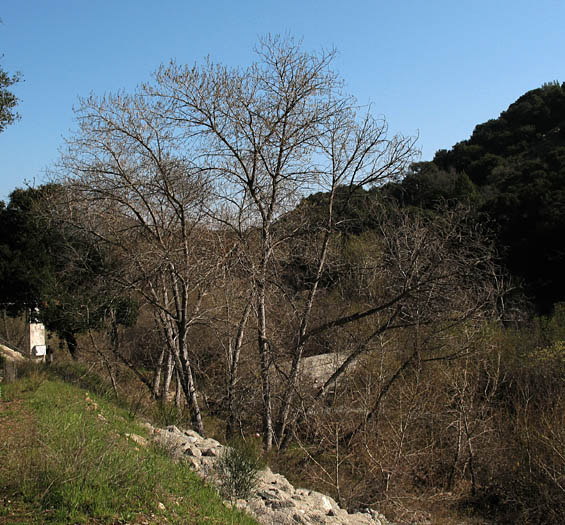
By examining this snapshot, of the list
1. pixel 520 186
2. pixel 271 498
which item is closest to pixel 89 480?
pixel 271 498

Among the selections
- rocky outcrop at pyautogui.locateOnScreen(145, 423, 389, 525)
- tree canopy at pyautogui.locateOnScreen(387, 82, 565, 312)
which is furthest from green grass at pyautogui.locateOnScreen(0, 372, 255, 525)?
tree canopy at pyautogui.locateOnScreen(387, 82, 565, 312)

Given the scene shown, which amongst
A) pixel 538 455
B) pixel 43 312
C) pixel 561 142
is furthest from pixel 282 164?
pixel 561 142

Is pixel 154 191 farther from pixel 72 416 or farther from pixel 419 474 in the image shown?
pixel 419 474

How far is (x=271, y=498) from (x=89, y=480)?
2915mm

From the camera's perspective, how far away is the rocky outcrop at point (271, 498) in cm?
630

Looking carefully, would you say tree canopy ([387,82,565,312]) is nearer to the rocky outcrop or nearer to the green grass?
the rocky outcrop

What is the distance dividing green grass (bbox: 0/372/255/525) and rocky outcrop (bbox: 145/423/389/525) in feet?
1.78

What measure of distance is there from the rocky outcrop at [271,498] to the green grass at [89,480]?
544 millimetres

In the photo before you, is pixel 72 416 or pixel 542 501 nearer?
pixel 72 416

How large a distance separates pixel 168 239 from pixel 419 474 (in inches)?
272

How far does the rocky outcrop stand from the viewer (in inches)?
248

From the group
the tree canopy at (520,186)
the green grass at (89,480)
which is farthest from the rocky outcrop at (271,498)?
the tree canopy at (520,186)

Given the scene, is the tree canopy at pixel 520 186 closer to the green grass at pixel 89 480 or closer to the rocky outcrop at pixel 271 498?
A: the rocky outcrop at pixel 271 498

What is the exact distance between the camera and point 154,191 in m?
11.0
